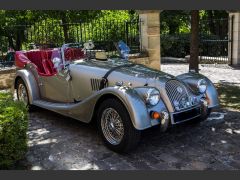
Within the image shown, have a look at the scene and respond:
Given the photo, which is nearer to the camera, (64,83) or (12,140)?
(12,140)

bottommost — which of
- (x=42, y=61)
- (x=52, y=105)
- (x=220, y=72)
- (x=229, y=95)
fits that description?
(x=229, y=95)

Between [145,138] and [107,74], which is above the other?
[107,74]

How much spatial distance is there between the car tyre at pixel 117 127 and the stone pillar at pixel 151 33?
6593mm

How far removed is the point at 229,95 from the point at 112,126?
4.31m

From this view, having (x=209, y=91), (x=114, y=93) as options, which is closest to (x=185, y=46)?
(x=209, y=91)

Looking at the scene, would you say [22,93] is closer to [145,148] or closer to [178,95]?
[145,148]

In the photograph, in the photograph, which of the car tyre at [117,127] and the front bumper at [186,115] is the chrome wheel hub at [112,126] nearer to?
the car tyre at [117,127]

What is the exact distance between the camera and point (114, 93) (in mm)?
4926

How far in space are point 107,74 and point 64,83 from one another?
1.08m

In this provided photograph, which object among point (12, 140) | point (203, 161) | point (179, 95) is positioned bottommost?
point (203, 161)

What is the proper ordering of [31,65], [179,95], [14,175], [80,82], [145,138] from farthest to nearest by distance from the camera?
1. [31,65]
2. [80,82]
3. [145,138]
4. [179,95]
5. [14,175]

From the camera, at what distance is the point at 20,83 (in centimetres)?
Result: 756

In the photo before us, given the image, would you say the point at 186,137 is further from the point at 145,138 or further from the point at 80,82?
the point at 80,82

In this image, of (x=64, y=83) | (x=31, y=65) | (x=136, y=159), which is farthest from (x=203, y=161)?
(x=31, y=65)
